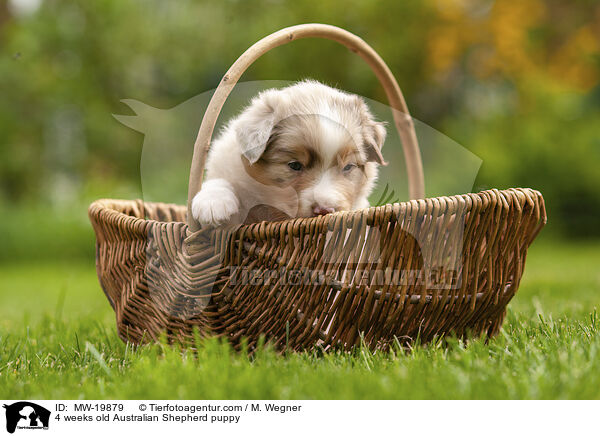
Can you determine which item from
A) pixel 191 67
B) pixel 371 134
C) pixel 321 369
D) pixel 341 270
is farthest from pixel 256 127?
pixel 191 67

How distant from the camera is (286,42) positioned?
8.14 feet

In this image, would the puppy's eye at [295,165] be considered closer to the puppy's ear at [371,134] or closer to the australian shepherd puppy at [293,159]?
the australian shepherd puppy at [293,159]

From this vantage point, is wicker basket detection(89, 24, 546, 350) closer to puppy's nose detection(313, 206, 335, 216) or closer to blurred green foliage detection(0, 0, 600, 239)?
puppy's nose detection(313, 206, 335, 216)

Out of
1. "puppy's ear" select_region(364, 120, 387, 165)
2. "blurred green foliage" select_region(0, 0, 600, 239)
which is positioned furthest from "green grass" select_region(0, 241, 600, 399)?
"blurred green foliage" select_region(0, 0, 600, 239)

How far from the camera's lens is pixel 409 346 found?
83.3 inches

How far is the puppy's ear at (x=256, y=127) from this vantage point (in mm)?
2379

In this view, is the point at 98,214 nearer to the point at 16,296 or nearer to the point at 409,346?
the point at 409,346

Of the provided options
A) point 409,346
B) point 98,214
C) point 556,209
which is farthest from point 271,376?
point 556,209
